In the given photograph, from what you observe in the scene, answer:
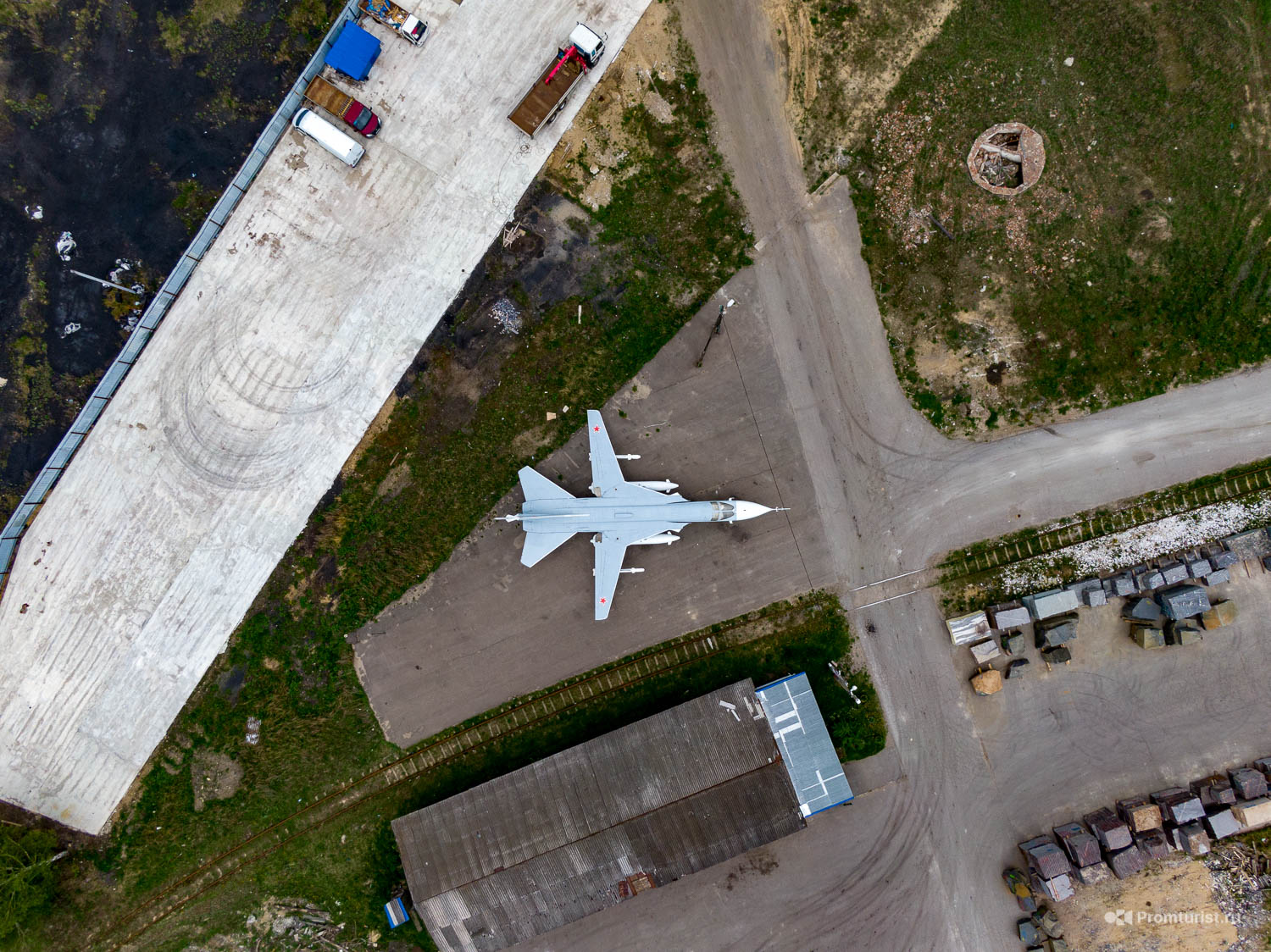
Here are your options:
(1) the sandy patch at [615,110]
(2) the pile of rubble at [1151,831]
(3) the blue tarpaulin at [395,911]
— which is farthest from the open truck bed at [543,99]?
(2) the pile of rubble at [1151,831]

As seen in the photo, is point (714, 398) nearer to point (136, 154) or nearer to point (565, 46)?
point (565, 46)

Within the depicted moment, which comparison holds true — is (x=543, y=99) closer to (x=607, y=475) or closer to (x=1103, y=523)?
(x=607, y=475)

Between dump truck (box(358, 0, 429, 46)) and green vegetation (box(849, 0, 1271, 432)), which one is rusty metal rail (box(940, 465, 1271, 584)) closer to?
green vegetation (box(849, 0, 1271, 432))

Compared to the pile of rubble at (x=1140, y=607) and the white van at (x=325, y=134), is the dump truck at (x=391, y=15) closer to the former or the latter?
the white van at (x=325, y=134)

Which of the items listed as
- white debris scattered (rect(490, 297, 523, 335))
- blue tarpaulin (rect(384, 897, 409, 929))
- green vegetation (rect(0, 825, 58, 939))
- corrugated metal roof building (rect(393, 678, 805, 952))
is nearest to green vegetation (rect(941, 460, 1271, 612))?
corrugated metal roof building (rect(393, 678, 805, 952))

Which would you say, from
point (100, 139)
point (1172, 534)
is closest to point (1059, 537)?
point (1172, 534)
